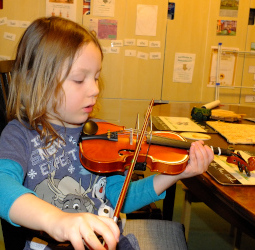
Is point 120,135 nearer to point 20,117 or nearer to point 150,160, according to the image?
point 150,160

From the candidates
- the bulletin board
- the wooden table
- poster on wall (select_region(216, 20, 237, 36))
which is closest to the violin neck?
the wooden table

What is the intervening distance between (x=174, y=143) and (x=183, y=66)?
A: 8.80 feet

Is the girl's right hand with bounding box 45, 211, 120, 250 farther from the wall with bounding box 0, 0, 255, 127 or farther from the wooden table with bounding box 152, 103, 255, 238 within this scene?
the wall with bounding box 0, 0, 255, 127

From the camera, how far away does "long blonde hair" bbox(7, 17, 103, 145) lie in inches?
39.9

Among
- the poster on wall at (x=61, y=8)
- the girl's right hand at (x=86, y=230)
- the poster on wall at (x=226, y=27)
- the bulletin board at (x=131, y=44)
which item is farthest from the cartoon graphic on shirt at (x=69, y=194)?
the poster on wall at (x=226, y=27)

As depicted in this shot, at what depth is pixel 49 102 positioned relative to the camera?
3.45 feet

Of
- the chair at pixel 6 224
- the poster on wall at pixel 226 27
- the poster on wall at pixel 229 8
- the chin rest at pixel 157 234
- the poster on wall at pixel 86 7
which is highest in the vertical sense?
the poster on wall at pixel 229 8

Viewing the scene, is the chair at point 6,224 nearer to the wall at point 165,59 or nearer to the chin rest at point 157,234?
the chin rest at point 157,234

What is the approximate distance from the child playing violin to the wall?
95.5 inches

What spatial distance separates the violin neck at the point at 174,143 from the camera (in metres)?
1.11

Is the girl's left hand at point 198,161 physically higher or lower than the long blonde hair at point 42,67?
lower

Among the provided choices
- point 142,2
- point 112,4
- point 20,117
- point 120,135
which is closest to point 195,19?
point 142,2

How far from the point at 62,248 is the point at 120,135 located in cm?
45

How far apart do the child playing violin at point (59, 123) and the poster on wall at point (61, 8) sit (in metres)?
2.46
